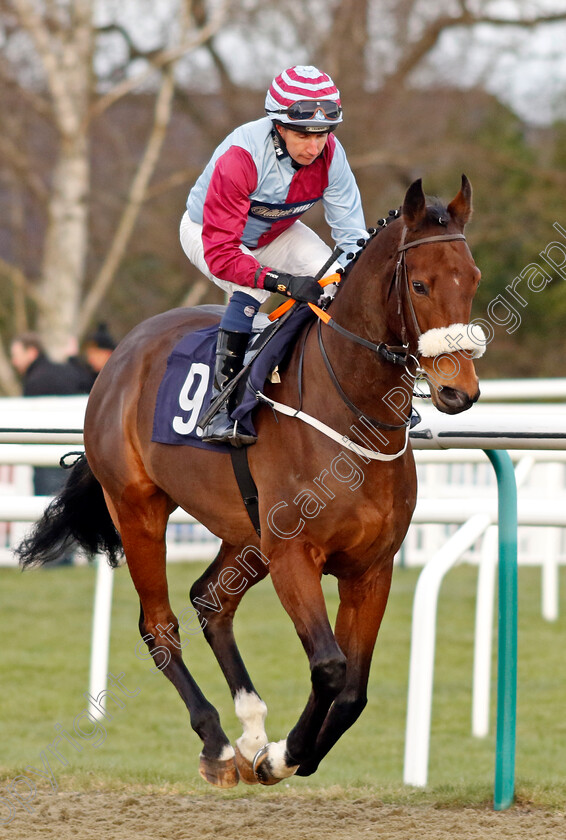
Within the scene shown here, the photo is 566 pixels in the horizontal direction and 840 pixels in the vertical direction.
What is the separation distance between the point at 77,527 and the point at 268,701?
194 centimetres

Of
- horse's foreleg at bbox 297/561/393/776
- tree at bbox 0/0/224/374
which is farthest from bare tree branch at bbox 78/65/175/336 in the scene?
horse's foreleg at bbox 297/561/393/776

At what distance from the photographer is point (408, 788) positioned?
4055 mm

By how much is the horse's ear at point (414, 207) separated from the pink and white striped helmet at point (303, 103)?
1.78 ft

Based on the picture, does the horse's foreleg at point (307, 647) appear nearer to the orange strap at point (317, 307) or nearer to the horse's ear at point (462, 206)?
the orange strap at point (317, 307)

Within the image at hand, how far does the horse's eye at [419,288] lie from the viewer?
3.03m

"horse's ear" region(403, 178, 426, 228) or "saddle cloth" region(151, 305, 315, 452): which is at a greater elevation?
"horse's ear" region(403, 178, 426, 228)

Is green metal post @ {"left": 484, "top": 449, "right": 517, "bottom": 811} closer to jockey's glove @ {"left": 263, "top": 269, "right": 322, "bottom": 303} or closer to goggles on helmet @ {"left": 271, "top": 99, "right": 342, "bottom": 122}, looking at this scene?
jockey's glove @ {"left": 263, "top": 269, "right": 322, "bottom": 303}

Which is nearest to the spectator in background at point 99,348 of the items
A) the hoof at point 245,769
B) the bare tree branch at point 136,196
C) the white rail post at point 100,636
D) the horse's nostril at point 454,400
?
the white rail post at point 100,636

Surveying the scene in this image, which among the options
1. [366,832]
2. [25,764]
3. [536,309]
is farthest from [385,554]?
[536,309]

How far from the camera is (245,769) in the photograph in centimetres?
376

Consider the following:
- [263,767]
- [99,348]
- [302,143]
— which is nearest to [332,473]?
[263,767]

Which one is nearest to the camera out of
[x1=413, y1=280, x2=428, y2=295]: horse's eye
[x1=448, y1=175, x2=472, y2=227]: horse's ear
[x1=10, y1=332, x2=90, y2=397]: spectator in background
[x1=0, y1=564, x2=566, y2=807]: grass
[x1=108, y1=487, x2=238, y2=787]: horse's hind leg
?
[x1=413, y1=280, x2=428, y2=295]: horse's eye

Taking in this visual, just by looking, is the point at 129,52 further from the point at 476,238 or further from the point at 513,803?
the point at 513,803

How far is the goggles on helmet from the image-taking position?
3475 mm
